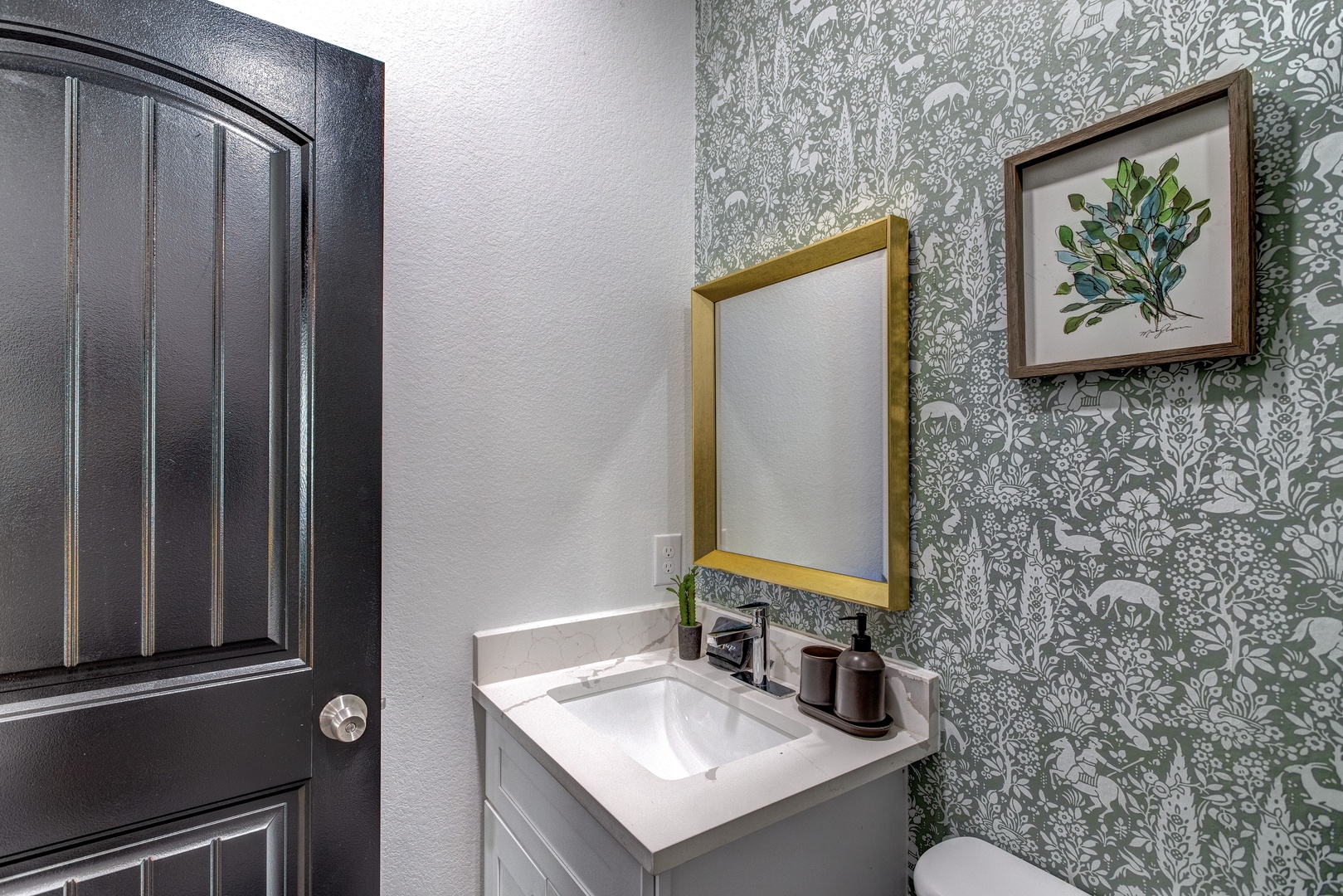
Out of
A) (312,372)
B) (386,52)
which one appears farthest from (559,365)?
(386,52)

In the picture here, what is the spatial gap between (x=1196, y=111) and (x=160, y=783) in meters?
1.54

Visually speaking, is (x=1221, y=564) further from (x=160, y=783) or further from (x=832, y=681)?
(x=160, y=783)

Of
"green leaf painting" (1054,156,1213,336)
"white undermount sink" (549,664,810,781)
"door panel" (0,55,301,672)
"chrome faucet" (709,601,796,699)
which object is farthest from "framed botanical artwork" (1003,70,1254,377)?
"door panel" (0,55,301,672)

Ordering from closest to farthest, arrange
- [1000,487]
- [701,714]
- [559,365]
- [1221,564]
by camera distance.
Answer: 1. [1221,564]
2. [1000,487]
3. [701,714]
4. [559,365]

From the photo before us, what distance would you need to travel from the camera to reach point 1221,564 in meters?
0.74

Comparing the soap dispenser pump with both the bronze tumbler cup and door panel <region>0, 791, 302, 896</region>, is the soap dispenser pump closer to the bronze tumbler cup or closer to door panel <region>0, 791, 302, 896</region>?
the bronze tumbler cup

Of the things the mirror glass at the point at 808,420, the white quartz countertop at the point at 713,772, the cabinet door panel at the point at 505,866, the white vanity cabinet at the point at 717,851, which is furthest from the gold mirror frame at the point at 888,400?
the cabinet door panel at the point at 505,866

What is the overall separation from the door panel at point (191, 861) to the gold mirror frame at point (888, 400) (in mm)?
890

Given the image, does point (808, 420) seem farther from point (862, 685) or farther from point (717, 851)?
point (717, 851)

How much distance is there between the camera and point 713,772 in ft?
3.03

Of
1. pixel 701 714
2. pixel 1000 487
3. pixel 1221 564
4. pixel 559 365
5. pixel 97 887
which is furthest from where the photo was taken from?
pixel 559 365

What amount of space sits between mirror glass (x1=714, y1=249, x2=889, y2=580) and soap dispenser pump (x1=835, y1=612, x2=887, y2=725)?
0.14 m

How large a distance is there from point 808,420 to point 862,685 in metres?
0.48

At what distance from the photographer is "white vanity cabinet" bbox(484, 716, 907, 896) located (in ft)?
2.73
